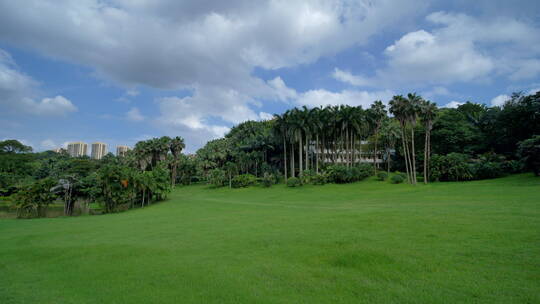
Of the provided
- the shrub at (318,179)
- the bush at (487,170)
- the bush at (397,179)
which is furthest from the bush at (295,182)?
the bush at (487,170)

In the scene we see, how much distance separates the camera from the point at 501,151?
54500 mm

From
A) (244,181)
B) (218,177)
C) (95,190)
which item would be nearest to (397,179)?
(244,181)

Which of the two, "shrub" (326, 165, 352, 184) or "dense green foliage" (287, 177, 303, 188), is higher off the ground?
"shrub" (326, 165, 352, 184)

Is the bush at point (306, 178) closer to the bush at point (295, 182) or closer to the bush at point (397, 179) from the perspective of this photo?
the bush at point (295, 182)

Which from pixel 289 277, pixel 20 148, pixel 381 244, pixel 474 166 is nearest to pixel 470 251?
pixel 381 244

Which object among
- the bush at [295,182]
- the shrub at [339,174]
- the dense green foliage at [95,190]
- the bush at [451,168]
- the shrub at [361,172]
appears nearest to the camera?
the dense green foliage at [95,190]

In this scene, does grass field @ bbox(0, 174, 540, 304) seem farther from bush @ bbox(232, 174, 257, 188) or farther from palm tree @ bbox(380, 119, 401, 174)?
palm tree @ bbox(380, 119, 401, 174)

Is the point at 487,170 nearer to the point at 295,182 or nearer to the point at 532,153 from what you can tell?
the point at 532,153

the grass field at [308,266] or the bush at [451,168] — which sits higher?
the bush at [451,168]

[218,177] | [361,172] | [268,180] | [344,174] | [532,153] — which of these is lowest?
[268,180]

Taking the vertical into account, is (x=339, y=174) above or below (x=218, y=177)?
above

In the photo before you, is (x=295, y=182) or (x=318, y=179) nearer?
(x=318, y=179)

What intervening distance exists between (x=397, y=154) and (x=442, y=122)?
1199cm

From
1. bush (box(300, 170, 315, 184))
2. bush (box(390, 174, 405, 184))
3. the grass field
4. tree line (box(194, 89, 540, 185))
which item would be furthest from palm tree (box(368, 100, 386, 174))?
the grass field
